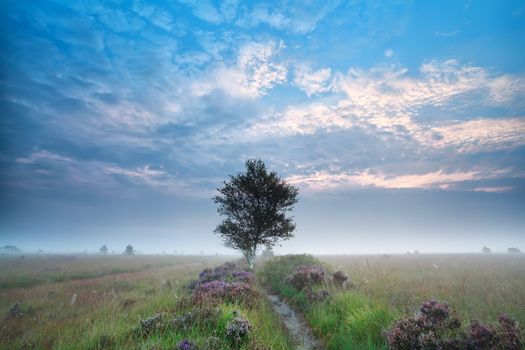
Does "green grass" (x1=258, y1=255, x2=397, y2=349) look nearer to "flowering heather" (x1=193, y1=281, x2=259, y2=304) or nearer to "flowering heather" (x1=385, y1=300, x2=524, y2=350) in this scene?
"flowering heather" (x1=385, y1=300, x2=524, y2=350)

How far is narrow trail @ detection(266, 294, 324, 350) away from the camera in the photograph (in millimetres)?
8147

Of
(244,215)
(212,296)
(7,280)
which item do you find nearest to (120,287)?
(244,215)

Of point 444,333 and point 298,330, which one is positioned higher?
point 444,333

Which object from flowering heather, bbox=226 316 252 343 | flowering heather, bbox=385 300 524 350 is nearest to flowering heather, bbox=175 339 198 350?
flowering heather, bbox=226 316 252 343

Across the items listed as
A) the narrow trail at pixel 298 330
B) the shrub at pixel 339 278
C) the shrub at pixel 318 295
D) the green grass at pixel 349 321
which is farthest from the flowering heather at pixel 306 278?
the narrow trail at pixel 298 330

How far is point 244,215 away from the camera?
84.5 ft

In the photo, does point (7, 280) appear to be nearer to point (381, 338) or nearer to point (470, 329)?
point (381, 338)

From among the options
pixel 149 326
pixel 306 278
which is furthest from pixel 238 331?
pixel 306 278

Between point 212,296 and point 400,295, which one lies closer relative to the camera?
point 212,296

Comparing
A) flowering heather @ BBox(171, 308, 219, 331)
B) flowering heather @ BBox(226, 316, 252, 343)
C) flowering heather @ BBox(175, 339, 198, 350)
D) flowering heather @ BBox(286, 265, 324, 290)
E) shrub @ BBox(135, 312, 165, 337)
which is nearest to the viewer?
flowering heather @ BBox(175, 339, 198, 350)

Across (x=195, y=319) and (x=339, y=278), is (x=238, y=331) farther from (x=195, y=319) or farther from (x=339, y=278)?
(x=339, y=278)

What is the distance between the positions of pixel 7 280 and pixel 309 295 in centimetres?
3238

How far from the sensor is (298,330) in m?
9.70

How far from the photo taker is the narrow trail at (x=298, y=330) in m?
8.15
